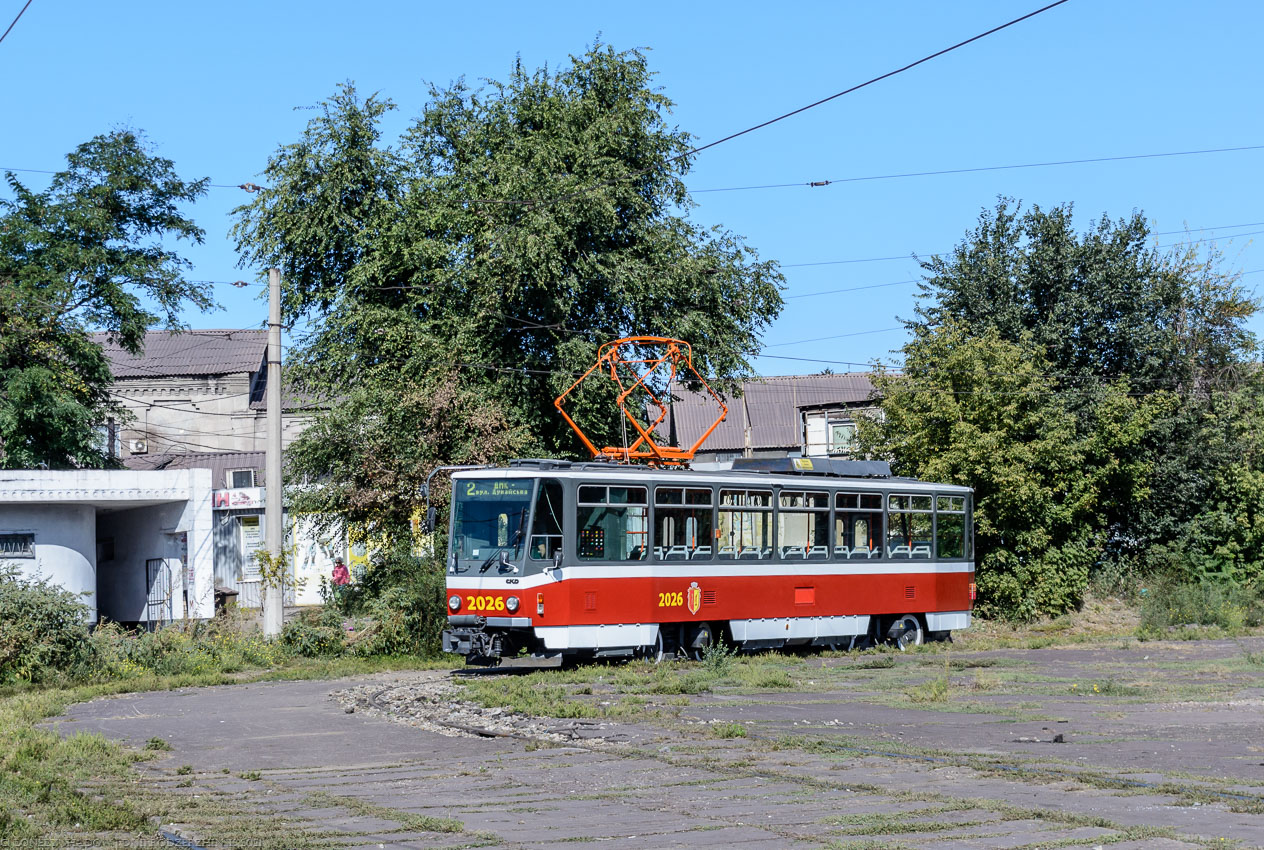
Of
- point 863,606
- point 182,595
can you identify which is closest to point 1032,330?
point 863,606

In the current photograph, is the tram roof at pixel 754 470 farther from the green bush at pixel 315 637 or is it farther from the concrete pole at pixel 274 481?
the green bush at pixel 315 637

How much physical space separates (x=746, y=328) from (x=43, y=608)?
20.8 m

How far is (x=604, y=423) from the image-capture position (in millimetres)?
32594

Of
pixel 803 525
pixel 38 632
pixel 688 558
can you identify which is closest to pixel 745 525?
pixel 688 558

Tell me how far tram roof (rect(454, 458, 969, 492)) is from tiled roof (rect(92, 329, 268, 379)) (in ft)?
108

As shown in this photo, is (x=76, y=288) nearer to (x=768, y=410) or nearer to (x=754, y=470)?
(x=754, y=470)

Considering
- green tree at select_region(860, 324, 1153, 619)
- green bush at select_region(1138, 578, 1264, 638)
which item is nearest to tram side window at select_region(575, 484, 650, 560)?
green tree at select_region(860, 324, 1153, 619)

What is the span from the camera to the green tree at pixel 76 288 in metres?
33.2

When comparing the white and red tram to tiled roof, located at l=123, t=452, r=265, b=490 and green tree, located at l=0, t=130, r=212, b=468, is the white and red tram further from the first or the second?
tiled roof, located at l=123, t=452, r=265, b=490

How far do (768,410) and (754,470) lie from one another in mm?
37936

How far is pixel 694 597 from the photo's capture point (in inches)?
835

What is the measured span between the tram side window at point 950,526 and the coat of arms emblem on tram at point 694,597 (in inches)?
269

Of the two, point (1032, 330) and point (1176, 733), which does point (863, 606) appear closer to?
point (1176, 733)

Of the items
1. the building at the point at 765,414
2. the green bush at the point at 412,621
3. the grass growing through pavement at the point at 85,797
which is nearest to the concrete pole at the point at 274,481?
the green bush at the point at 412,621
